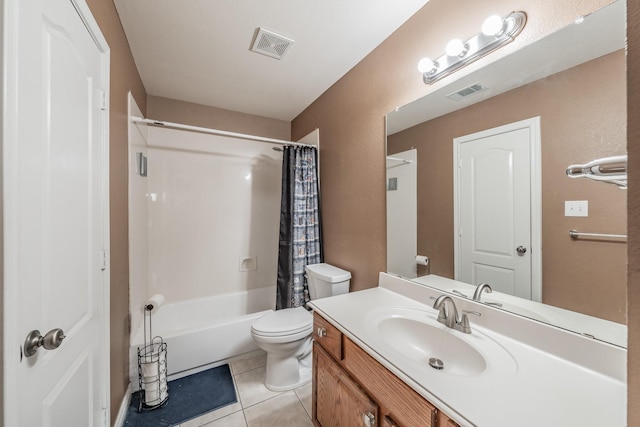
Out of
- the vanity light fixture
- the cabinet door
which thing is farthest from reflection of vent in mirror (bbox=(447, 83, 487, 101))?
the cabinet door

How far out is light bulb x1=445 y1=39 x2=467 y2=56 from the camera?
111 cm

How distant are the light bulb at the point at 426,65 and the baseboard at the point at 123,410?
8.21 ft

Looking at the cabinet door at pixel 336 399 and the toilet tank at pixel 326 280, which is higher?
the toilet tank at pixel 326 280

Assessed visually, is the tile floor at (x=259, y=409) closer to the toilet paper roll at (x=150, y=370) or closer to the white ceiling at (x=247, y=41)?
the toilet paper roll at (x=150, y=370)

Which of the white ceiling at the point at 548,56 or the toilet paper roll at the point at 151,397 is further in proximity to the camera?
the toilet paper roll at the point at 151,397

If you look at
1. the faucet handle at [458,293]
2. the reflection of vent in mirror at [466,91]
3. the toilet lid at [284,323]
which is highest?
the reflection of vent in mirror at [466,91]

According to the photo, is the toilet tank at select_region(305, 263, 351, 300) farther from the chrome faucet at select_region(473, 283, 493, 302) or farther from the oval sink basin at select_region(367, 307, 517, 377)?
the chrome faucet at select_region(473, 283, 493, 302)

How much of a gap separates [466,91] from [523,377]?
1.15 m

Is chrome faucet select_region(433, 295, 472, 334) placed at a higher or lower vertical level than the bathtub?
higher

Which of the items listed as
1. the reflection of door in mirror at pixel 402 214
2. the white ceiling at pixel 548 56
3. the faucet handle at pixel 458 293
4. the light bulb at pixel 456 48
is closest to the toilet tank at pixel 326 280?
the reflection of door in mirror at pixel 402 214

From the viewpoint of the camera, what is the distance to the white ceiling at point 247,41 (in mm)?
1319

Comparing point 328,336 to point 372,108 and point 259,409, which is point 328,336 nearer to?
point 259,409

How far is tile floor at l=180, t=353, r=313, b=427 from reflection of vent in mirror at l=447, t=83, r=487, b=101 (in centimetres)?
196

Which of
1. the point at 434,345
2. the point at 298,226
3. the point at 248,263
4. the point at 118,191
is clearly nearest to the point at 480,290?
the point at 434,345
